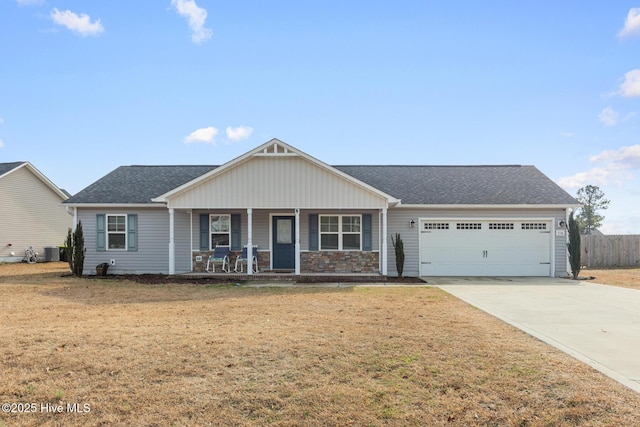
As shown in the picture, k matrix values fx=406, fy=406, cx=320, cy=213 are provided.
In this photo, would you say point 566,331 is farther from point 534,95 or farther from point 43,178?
point 43,178

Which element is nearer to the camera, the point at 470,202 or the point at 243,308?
the point at 243,308

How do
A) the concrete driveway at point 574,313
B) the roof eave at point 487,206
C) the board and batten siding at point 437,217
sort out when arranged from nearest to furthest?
1. the concrete driveway at point 574,313
2. the roof eave at point 487,206
3. the board and batten siding at point 437,217

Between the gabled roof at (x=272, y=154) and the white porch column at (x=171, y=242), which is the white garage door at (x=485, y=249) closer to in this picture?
the gabled roof at (x=272, y=154)

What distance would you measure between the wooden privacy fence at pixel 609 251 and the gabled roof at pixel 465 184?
5349 millimetres

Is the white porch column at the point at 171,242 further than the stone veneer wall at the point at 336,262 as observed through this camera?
No

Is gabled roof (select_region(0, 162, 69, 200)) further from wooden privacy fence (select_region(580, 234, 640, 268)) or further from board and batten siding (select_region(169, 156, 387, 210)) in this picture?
wooden privacy fence (select_region(580, 234, 640, 268))

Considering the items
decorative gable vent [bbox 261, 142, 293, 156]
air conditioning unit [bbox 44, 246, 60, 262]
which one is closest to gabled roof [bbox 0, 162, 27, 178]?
air conditioning unit [bbox 44, 246, 60, 262]

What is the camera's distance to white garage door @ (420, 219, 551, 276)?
50.6 feet

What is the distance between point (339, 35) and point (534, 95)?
7.50 m

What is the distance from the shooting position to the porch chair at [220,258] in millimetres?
14875

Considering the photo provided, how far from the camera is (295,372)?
4.42m

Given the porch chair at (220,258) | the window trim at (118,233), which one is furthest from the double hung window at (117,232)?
the porch chair at (220,258)

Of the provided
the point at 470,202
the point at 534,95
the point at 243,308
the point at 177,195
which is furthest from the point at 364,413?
the point at 534,95

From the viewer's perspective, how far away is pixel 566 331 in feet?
21.4
